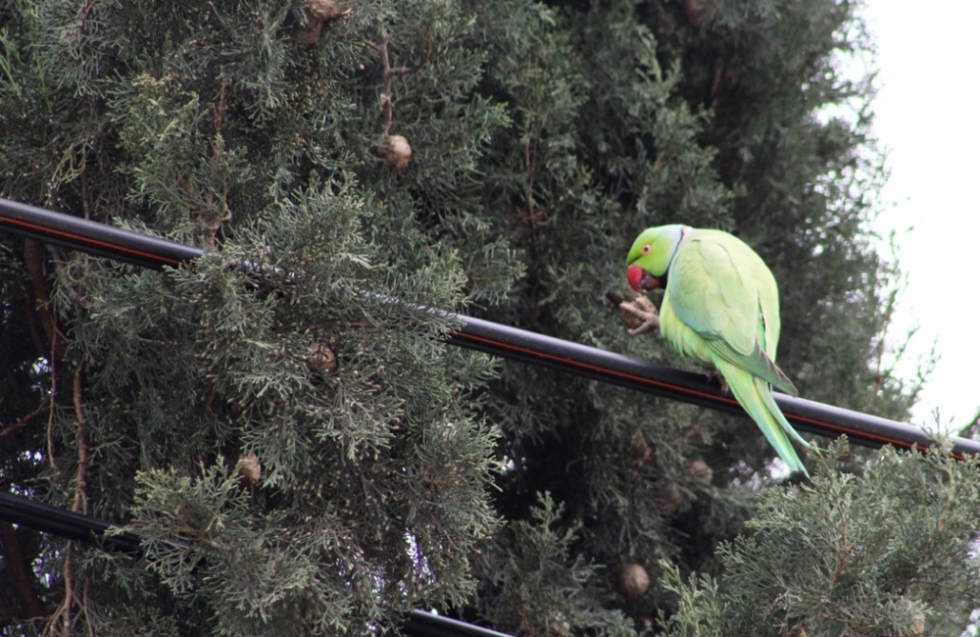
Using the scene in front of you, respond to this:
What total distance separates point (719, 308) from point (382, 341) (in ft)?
3.09

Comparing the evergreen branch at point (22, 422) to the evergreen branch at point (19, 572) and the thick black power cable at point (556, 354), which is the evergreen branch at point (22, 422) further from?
the thick black power cable at point (556, 354)

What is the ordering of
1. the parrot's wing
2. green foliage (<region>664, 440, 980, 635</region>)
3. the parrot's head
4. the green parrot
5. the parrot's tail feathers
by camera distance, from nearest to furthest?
green foliage (<region>664, 440, 980, 635</region>)
the parrot's tail feathers
the green parrot
the parrot's wing
the parrot's head

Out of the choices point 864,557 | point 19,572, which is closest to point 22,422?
point 19,572

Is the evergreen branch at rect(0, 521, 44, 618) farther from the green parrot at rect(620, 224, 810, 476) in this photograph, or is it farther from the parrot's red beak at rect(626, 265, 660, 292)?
the parrot's red beak at rect(626, 265, 660, 292)

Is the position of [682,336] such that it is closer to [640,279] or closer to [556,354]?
[640,279]

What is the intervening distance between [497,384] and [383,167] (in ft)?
2.58

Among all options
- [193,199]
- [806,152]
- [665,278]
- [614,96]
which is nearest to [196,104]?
[193,199]

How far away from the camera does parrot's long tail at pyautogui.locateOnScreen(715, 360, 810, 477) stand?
2.36 metres

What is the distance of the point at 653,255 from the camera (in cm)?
299

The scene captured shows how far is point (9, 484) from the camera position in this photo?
269 centimetres

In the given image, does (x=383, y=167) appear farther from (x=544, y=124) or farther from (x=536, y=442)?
(x=536, y=442)

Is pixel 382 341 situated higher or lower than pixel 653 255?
lower

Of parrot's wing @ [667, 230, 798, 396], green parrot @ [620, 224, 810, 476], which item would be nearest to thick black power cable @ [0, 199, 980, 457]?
green parrot @ [620, 224, 810, 476]

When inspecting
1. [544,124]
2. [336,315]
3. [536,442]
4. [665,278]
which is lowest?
[536,442]
